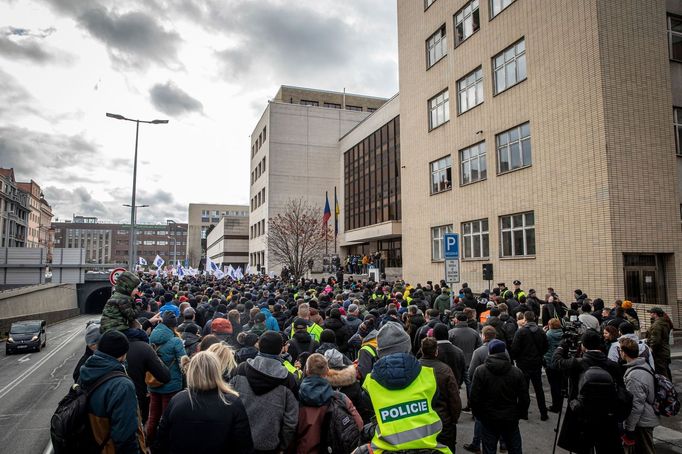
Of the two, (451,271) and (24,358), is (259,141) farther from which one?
(451,271)

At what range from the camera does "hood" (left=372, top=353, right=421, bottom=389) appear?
3479 millimetres

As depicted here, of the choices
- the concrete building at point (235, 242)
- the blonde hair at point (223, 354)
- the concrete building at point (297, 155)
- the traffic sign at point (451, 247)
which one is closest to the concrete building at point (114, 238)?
the concrete building at point (235, 242)

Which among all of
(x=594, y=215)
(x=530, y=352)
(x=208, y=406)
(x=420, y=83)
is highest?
(x=420, y=83)

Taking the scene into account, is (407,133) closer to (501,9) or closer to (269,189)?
(501,9)

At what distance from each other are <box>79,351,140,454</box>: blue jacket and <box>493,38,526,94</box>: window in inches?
795

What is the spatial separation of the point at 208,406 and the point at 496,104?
21182mm

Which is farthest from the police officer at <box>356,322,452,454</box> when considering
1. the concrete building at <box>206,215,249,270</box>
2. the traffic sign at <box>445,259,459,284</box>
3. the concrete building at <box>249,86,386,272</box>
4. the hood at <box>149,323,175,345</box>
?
the concrete building at <box>206,215,249,270</box>

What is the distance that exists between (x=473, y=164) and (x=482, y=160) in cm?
69

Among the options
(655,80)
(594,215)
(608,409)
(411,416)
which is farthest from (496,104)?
(411,416)

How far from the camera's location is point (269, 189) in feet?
187

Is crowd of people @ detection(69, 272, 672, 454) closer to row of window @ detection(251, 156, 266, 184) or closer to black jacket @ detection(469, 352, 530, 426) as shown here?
black jacket @ detection(469, 352, 530, 426)

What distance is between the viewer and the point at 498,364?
5172 millimetres

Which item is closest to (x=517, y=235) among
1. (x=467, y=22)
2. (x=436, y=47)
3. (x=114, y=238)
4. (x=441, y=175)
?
(x=441, y=175)

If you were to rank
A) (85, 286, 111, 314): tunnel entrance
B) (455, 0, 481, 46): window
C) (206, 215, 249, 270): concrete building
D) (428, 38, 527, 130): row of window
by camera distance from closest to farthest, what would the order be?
(428, 38, 527, 130): row of window → (455, 0, 481, 46): window → (85, 286, 111, 314): tunnel entrance → (206, 215, 249, 270): concrete building
